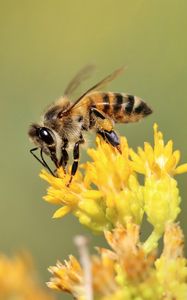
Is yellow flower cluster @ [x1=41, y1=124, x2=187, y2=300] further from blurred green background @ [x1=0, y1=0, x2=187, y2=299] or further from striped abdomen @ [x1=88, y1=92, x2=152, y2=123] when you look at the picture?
blurred green background @ [x1=0, y1=0, x2=187, y2=299]

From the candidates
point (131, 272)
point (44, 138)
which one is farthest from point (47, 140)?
point (131, 272)

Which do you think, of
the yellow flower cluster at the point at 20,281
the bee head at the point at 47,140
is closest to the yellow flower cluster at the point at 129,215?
the yellow flower cluster at the point at 20,281

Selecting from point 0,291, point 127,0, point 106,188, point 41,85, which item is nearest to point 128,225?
point 106,188

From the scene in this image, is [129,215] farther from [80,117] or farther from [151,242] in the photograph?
[80,117]

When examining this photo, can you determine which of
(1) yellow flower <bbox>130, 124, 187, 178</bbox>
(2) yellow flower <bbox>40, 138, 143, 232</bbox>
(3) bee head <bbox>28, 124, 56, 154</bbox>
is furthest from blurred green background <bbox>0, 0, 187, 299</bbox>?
(1) yellow flower <bbox>130, 124, 187, 178</bbox>

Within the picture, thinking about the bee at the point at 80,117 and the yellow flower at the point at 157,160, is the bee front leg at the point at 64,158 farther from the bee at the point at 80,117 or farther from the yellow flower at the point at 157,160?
the yellow flower at the point at 157,160

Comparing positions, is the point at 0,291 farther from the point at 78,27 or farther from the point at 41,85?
the point at 78,27
